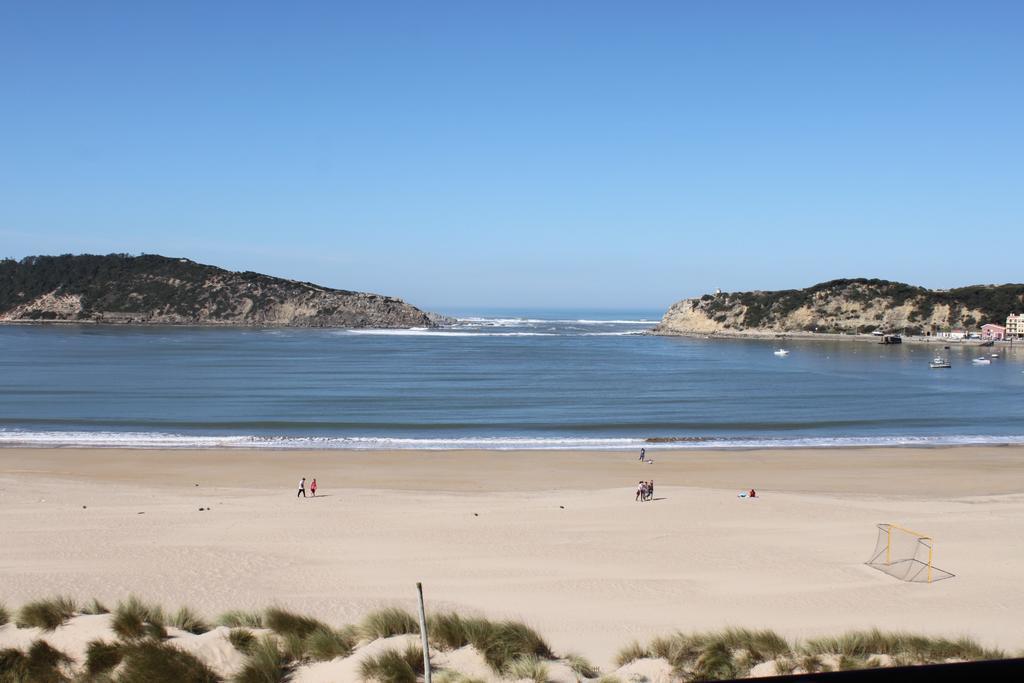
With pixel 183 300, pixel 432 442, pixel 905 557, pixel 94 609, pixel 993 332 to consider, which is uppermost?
pixel 183 300

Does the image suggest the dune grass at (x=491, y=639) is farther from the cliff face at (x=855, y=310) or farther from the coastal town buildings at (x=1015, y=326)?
the cliff face at (x=855, y=310)

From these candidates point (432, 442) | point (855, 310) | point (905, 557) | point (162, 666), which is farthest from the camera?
point (855, 310)

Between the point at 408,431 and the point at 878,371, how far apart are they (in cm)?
4935

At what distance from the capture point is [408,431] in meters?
36.0

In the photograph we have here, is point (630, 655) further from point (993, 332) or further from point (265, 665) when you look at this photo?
point (993, 332)

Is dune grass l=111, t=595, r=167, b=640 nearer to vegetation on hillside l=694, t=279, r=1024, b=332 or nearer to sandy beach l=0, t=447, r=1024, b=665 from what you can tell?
sandy beach l=0, t=447, r=1024, b=665


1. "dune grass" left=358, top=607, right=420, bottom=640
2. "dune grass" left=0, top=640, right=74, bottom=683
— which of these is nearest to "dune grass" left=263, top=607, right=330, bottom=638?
"dune grass" left=358, top=607, right=420, bottom=640

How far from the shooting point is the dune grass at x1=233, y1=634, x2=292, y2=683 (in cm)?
755

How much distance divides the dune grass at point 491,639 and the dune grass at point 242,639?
1859mm

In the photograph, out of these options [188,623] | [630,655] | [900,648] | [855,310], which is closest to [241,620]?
[188,623]

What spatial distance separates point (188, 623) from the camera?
376 inches

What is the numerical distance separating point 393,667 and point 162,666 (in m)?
2.05

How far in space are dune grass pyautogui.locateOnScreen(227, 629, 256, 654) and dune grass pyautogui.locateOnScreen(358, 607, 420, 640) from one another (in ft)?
3.73

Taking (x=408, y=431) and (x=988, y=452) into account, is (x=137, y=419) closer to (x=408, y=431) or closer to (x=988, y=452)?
(x=408, y=431)
